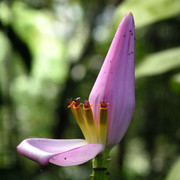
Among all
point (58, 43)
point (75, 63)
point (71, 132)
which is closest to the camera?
point (75, 63)

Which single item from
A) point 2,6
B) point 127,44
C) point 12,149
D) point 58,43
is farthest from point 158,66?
point 58,43

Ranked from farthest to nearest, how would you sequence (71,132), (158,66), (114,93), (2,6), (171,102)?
(71,132) < (171,102) < (2,6) < (158,66) < (114,93)

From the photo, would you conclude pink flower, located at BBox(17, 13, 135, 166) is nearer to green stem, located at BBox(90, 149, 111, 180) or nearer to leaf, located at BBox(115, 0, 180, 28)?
green stem, located at BBox(90, 149, 111, 180)

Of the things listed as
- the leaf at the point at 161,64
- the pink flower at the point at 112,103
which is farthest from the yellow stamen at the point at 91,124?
the leaf at the point at 161,64

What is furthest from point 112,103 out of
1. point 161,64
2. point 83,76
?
point 83,76

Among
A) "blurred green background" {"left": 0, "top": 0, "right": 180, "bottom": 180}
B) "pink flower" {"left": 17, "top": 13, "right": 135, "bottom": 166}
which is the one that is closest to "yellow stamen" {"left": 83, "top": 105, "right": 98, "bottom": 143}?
"pink flower" {"left": 17, "top": 13, "right": 135, "bottom": 166}

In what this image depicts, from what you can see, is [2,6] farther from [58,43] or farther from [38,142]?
[58,43]

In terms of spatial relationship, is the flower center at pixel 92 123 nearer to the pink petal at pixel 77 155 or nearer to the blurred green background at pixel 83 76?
the pink petal at pixel 77 155
